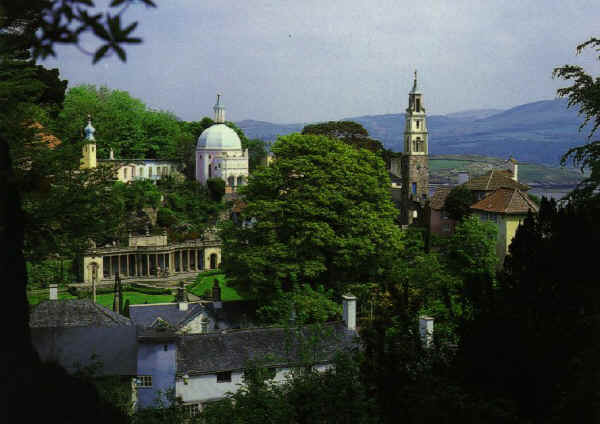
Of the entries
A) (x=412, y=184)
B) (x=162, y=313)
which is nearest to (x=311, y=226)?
(x=162, y=313)

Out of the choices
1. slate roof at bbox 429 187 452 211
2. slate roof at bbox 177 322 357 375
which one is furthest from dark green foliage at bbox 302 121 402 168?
slate roof at bbox 177 322 357 375

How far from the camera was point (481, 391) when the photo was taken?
9703mm

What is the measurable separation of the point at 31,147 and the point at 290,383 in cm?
781

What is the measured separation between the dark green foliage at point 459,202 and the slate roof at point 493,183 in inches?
22.5

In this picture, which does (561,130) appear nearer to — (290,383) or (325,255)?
(325,255)

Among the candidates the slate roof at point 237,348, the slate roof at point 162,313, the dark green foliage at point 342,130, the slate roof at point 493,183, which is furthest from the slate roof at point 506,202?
the dark green foliage at point 342,130

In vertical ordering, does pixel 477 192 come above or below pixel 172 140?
below

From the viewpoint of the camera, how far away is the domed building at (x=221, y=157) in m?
78.4

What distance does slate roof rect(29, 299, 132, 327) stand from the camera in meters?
24.0

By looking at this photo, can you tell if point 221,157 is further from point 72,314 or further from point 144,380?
point 144,380

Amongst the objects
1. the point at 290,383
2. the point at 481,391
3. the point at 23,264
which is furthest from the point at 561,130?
the point at 23,264

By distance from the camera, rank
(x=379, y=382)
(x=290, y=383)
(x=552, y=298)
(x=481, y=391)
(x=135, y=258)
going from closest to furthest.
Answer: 1. (x=481, y=391)
2. (x=379, y=382)
3. (x=552, y=298)
4. (x=290, y=383)
5. (x=135, y=258)

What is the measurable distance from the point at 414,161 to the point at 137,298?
25.9m

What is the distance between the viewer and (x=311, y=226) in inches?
1064
